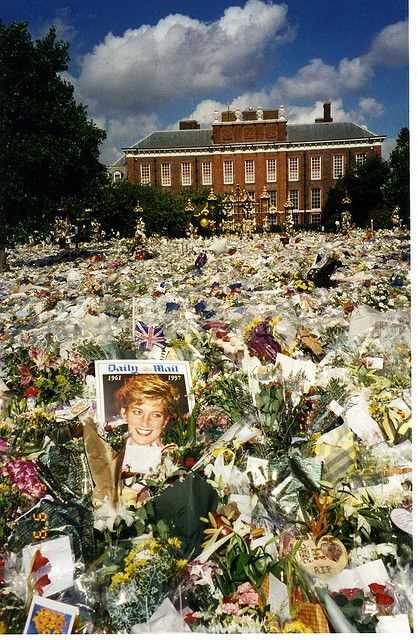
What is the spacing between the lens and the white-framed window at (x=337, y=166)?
8.83 m

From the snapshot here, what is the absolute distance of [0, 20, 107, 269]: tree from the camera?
657 centimetres

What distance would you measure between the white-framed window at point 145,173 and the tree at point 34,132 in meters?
1.03

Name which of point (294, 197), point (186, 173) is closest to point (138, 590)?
point (186, 173)

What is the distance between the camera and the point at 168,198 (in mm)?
10320

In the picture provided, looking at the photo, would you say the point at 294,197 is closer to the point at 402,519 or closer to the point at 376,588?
the point at 402,519

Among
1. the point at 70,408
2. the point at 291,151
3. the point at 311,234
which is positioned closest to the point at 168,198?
the point at 291,151

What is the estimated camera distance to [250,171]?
9.26 metres

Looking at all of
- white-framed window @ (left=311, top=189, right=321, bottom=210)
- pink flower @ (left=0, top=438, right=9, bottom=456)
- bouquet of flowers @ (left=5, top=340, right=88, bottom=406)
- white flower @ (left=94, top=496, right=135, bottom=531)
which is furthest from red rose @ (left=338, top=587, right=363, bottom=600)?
white-framed window @ (left=311, top=189, right=321, bottom=210)

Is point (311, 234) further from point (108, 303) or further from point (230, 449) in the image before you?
point (230, 449)

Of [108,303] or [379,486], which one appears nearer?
[379,486]

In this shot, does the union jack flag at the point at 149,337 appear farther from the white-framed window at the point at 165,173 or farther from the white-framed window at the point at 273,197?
the white-framed window at the point at 273,197

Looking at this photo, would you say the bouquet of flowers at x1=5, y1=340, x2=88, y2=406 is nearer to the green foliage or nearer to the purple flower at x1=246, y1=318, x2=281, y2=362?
the purple flower at x1=246, y1=318, x2=281, y2=362

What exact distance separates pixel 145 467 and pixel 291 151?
261 inches

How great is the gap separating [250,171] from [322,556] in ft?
24.0
